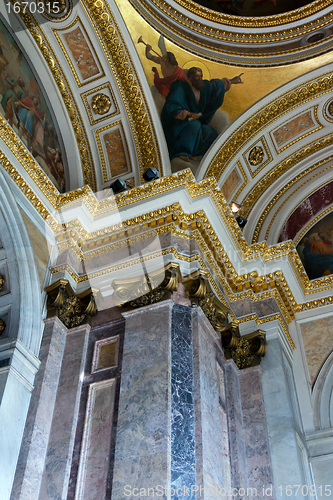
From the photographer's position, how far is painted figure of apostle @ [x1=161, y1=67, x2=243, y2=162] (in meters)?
9.78

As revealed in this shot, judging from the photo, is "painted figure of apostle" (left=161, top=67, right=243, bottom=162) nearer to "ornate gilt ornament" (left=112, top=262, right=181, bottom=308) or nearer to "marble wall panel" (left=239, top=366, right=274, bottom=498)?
"ornate gilt ornament" (left=112, top=262, right=181, bottom=308)

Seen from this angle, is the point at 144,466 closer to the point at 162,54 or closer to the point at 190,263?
the point at 190,263

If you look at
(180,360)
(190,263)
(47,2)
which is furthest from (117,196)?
(47,2)

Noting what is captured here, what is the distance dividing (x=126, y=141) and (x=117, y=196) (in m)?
1.83

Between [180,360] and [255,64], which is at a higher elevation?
[255,64]

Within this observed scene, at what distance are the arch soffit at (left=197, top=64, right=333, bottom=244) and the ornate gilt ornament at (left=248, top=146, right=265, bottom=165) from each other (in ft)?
0.09

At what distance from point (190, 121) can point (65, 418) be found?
5493 millimetres

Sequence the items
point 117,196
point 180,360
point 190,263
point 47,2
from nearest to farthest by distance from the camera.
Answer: point 180,360 < point 190,263 < point 117,196 < point 47,2

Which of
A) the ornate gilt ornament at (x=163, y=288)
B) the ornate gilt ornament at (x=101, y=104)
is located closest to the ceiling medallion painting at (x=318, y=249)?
the ornate gilt ornament at (x=163, y=288)

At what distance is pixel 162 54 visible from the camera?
32.4 feet

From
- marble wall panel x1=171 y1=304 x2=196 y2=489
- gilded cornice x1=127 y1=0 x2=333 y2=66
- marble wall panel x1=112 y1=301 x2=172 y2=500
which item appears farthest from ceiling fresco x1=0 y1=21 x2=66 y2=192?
marble wall panel x1=171 y1=304 x2=196 y2=489

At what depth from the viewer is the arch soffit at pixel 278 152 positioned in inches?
399

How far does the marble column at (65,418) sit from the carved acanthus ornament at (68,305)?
0.14 m

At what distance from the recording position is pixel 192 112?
9984mm
